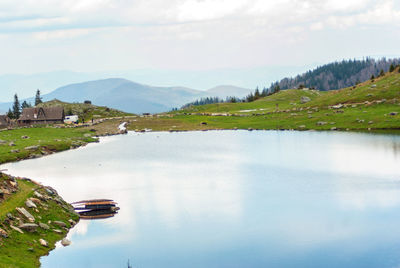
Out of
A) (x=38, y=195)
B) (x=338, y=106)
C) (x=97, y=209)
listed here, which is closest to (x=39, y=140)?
(x=97, y=209)

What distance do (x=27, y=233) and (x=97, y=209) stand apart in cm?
1256

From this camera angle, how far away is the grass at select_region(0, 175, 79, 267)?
3519 cm

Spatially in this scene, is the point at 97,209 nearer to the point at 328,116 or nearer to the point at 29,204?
the point at 29,204

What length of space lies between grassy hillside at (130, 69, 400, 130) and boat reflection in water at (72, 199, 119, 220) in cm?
9279

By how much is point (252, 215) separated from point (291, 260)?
42.6 ft

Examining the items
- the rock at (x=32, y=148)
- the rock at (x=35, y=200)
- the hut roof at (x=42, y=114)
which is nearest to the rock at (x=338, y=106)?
the rock at (x=32, y=148)

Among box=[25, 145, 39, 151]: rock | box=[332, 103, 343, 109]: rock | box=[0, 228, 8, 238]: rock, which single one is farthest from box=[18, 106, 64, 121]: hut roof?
box=[0, 228, 8, 238]: rock

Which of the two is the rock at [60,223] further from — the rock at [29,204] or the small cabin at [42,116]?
the small cabin at [42,116]

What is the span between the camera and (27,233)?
40.8 metres

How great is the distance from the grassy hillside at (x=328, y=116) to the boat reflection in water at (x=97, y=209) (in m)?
92.8

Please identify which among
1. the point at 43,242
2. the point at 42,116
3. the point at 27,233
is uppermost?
the point at 42,116

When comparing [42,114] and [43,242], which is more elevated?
[42,114]

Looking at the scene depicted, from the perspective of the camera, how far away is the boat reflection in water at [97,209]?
51.8 m

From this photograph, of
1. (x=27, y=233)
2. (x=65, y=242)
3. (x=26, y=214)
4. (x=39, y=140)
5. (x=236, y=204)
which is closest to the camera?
(x=27, y=233)
